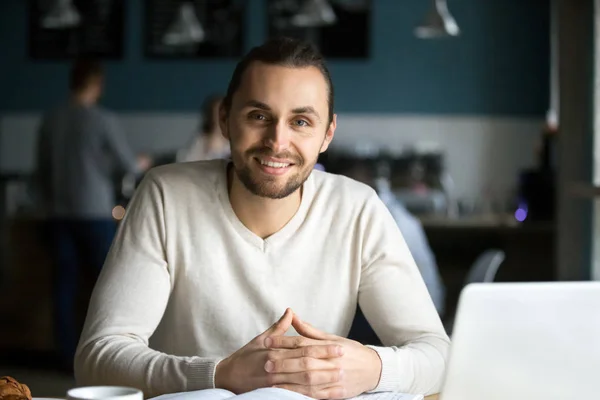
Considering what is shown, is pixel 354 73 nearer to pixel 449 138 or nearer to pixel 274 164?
pixel 449 138

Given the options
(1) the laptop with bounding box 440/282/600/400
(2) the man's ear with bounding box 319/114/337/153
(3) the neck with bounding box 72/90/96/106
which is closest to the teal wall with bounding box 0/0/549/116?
(3) the neck with bounding box 72/90/96/106

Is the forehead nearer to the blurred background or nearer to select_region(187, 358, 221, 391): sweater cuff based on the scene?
select_region(187, 358, 221, 391): sweater cuff

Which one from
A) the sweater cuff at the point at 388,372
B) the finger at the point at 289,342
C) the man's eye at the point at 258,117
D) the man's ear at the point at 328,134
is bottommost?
the sweater cuff at the point at 388,372

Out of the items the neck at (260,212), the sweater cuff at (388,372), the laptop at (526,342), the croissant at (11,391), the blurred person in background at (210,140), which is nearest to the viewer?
the laptop at (526,342)

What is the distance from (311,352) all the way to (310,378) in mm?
47

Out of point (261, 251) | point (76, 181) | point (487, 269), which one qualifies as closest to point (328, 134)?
point (261, 251)

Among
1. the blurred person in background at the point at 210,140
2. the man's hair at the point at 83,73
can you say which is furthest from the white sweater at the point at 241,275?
the man's hair at the point at 83,73

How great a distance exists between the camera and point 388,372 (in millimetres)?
1675

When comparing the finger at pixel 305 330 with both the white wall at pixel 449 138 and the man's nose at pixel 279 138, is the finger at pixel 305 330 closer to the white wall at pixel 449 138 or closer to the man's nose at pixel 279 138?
the man's nose at pixel 279 138

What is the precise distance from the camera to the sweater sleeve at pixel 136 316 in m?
1.63

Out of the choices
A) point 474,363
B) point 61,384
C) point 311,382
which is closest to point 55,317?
point 61,384

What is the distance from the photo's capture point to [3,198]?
6.82m

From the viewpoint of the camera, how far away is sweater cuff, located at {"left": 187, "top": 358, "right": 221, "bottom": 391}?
1.59 meters

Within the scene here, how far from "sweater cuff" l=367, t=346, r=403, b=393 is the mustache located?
378mm
